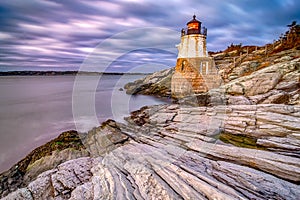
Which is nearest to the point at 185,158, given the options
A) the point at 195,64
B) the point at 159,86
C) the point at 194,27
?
the point at 195,64

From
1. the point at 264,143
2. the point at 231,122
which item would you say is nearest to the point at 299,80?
the point at 231,122

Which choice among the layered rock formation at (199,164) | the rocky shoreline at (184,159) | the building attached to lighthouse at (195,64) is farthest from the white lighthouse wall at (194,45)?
the layered rock formation at (199,164)

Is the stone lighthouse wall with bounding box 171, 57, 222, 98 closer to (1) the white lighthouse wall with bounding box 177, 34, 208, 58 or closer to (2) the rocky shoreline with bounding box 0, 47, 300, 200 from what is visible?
(1) the white lighthouse wall with bounding box 177, 34, 208, 58

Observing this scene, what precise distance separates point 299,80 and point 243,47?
21831mm

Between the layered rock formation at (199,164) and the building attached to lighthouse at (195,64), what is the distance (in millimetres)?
10807

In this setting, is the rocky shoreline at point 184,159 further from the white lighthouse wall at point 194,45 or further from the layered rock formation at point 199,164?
the white lighthouse wall at point 194,45

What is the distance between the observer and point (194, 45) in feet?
64.2

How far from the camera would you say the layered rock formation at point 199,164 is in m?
4.68

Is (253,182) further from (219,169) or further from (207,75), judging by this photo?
(207,75)

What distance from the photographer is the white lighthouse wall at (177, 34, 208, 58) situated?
1945 centimetres

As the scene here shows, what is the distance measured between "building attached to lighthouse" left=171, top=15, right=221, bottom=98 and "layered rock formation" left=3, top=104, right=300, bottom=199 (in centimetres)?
1081

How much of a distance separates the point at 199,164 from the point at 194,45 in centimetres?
1581

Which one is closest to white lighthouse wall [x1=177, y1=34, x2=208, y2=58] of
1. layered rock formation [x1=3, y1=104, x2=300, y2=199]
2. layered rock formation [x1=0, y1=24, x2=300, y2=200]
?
layered rock formation [x1=0, y1=24, x2=300, y2=200]

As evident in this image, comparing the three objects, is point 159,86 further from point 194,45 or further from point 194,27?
point 194,27
